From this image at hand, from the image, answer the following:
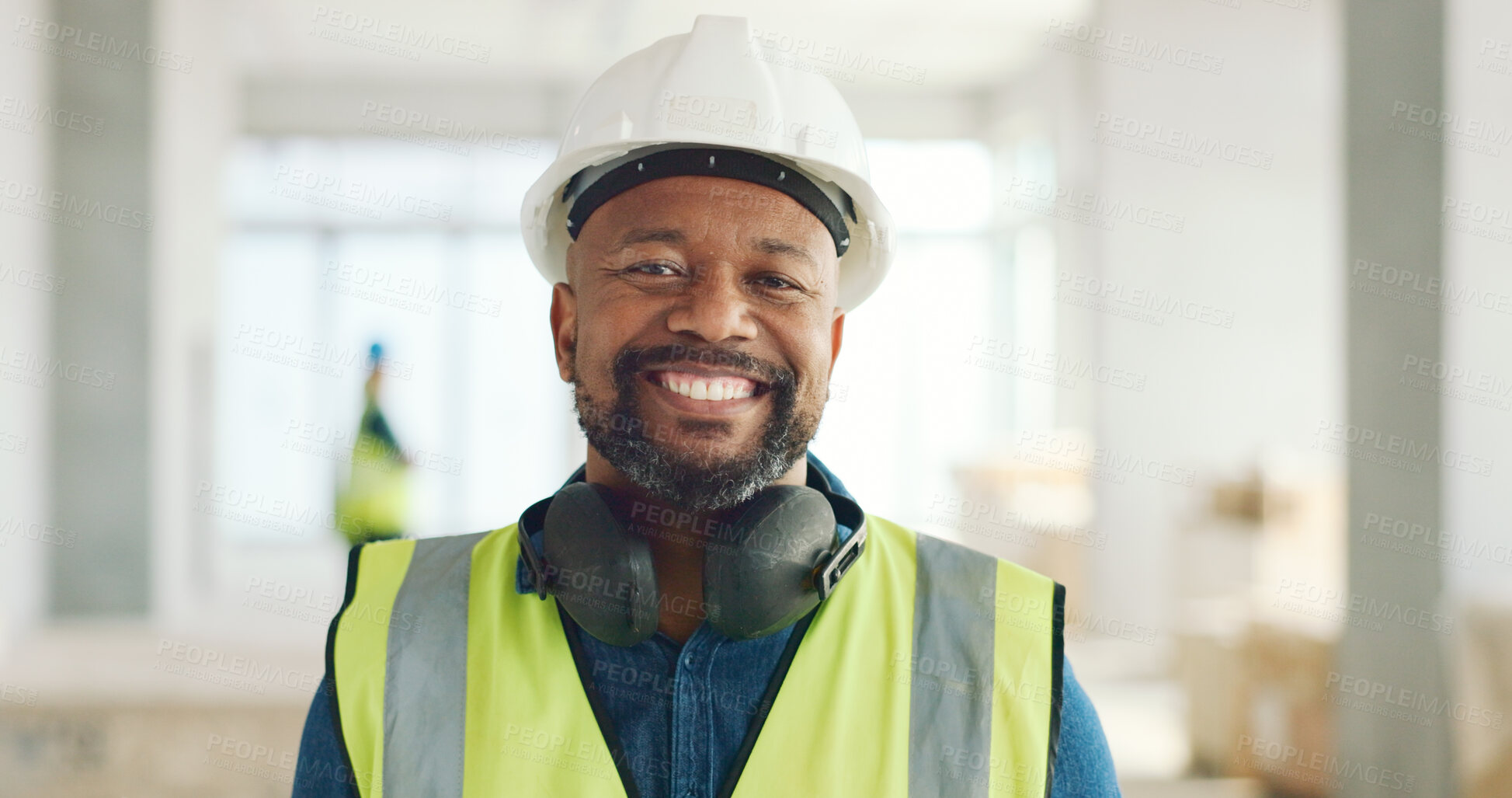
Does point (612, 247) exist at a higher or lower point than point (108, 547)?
higher

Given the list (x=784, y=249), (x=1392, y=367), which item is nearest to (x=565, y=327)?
(x=784, y=249)

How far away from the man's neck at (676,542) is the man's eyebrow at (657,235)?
9.7 inches

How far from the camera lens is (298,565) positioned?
153 inches

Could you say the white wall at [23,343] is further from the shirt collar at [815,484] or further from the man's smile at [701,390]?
the man's smile at [701,390]

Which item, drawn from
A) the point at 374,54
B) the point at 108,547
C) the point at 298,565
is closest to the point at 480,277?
the point at 374,54

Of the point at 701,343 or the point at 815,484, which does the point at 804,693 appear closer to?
the point at 815,484

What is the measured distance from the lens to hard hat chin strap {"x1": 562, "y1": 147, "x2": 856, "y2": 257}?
3.38ft

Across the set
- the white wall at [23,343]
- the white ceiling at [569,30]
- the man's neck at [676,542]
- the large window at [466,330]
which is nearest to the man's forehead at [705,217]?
the man's neck at [676,542]

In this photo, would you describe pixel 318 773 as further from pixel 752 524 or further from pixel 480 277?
pixel 480 277

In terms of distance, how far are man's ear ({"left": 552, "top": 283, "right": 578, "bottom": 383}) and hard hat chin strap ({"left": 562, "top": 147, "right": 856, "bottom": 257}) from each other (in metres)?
0.07

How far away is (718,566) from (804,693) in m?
0.16

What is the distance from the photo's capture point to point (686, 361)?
98 cm

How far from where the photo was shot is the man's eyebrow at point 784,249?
3.31 feet

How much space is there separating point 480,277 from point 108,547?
10.4 feet
